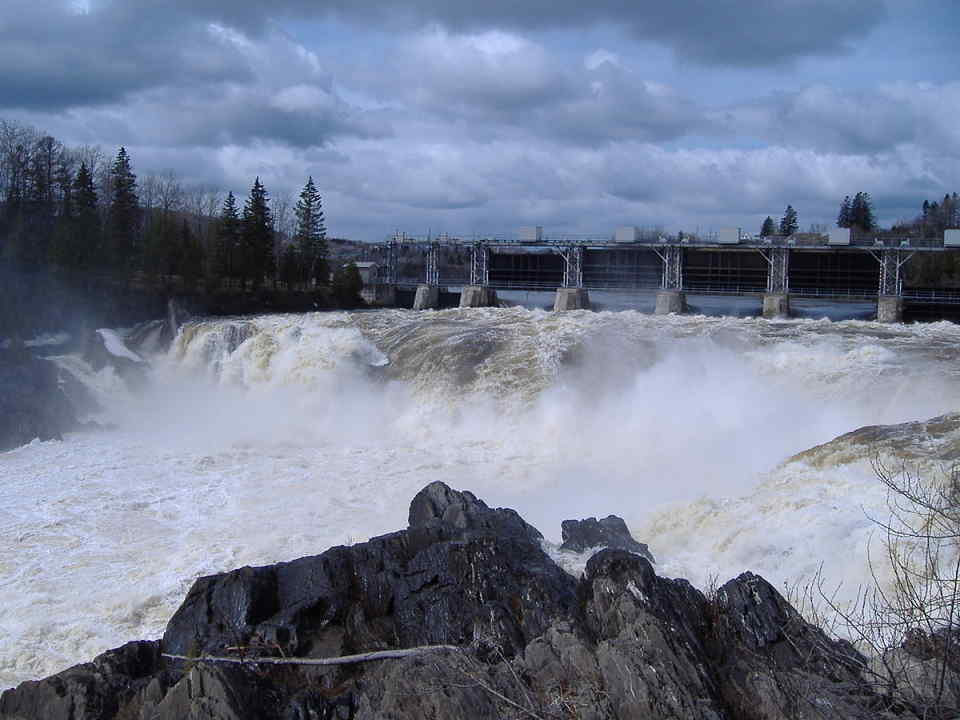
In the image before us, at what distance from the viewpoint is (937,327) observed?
32281 mm

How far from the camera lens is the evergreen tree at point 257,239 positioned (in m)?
54.9

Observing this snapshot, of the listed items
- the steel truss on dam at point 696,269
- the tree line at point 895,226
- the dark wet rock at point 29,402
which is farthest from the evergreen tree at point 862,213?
the dark wet rock at point 29,402

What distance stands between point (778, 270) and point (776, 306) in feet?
7.18

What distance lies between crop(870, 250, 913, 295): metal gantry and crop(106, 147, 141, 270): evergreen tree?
40.8 meters

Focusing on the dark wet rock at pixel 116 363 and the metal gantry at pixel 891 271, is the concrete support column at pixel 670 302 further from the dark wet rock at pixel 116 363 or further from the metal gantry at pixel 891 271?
the dark wet rock at pixel 116 363

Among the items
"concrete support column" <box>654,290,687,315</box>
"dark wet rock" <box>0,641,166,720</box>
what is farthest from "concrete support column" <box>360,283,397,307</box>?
"dark wet rock" <box>0,641,166,720</box>

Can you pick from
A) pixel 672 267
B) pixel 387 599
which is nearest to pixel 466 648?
pixel 387 599

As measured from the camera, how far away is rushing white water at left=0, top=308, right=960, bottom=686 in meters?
13.9

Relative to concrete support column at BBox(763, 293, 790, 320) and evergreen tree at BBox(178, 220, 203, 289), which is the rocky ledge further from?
evergreen tree at BBox(178, 220, 203, 289)

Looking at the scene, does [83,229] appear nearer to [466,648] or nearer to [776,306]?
[776,306]

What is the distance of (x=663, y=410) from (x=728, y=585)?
13500 millimetres

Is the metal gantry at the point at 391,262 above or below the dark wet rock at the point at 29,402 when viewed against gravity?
above

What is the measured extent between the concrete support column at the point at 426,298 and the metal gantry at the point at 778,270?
796 inches

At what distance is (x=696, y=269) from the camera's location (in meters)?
45.8
